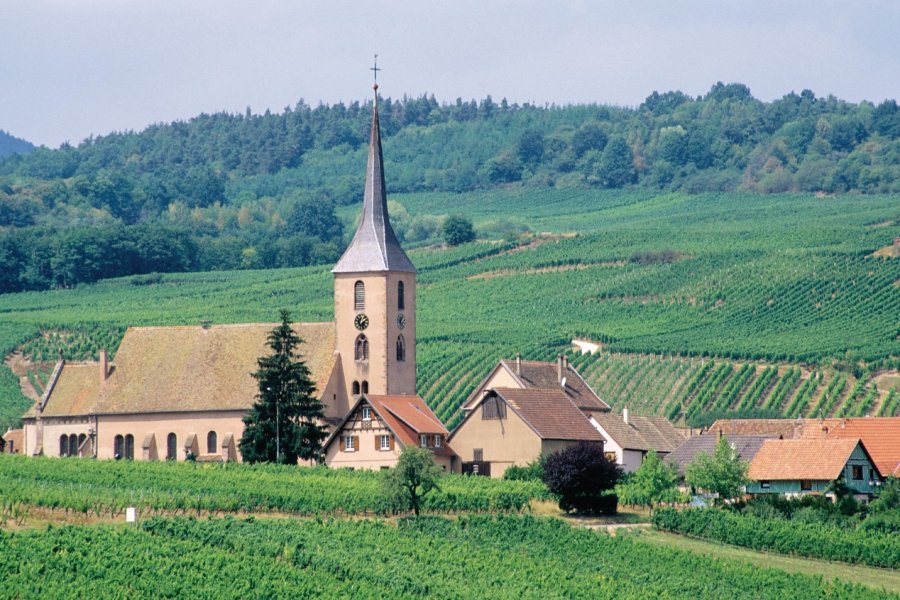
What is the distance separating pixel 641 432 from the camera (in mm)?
80938

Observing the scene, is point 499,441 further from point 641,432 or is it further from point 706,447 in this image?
point 641,432

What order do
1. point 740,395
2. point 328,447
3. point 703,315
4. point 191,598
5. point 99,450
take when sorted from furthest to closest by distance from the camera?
1. point 703,315
2. point 740,395
3. point 99,450
4. point 328,447
5. point 191,598

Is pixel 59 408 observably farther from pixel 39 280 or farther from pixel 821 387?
pixel 39 280

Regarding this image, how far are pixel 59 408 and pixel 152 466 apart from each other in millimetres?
14038

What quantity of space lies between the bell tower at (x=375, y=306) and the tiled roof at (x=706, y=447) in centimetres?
1095

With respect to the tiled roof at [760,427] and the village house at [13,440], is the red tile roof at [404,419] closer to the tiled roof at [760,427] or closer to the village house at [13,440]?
the tiled roof at [760,427]

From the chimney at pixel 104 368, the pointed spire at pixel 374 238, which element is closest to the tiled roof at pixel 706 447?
the pointed spire at pixel 374 238

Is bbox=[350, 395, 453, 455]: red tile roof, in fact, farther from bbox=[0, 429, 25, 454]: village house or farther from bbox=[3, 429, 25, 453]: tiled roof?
bbox=[3, 429, 25, 453]: tiled roof

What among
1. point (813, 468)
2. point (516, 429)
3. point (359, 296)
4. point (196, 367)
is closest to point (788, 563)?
point (813, 468)

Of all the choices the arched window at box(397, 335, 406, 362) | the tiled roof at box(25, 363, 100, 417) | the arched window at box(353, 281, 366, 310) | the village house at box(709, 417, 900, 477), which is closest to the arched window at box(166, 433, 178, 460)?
the tiled roof at box(25, 363, 100, 417)

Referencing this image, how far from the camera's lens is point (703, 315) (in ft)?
405

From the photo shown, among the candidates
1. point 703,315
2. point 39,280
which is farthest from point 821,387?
point 39,280

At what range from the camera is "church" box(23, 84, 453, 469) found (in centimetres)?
7544

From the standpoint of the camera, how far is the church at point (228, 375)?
75438 mm
